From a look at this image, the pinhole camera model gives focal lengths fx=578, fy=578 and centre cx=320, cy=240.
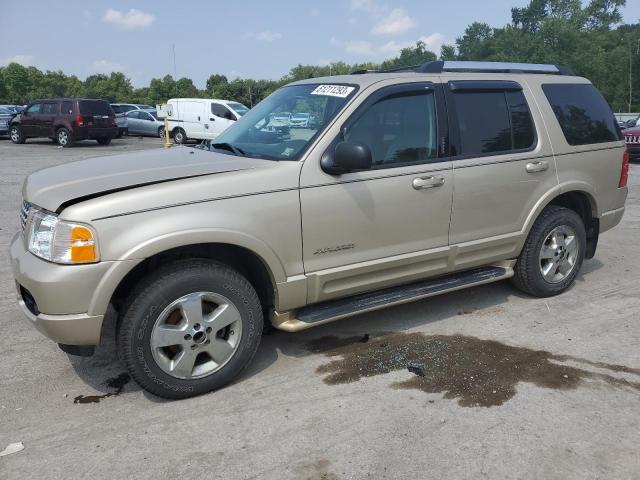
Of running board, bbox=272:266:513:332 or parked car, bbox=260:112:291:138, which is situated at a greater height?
parked car, bbox=260:112:291:138

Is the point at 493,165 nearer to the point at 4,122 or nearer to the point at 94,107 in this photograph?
the point at 94,107

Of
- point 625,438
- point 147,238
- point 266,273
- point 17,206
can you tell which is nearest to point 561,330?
point 625,438

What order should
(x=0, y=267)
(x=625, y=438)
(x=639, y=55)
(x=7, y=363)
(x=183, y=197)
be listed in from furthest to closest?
(x=639, y=55) < (x=0, y=267) < (x=7, y=363) < (x=183, y=197) < (x=625, y=438)

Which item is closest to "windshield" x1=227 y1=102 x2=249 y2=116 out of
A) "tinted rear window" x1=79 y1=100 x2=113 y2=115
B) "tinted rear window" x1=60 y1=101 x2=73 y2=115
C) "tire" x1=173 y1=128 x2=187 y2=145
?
"tire" x1=173 y1=128 x2=187 y2=145

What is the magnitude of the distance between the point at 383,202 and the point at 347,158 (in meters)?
0.49

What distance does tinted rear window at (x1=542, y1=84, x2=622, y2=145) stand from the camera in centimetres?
496

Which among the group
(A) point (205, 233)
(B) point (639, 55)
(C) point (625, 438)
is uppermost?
(B) point (639, 55)

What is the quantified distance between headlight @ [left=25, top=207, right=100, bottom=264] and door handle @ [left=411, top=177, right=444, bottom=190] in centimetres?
214

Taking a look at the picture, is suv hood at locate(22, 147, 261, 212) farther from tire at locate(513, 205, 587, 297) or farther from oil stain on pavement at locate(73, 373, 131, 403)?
tire at locate(513, 205, 587, 297)

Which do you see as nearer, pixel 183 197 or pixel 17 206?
pixel 183 197

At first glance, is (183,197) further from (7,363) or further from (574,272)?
(574,272)

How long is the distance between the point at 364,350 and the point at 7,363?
2.44m

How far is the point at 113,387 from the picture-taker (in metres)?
3.62

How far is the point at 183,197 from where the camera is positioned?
3264 mm
